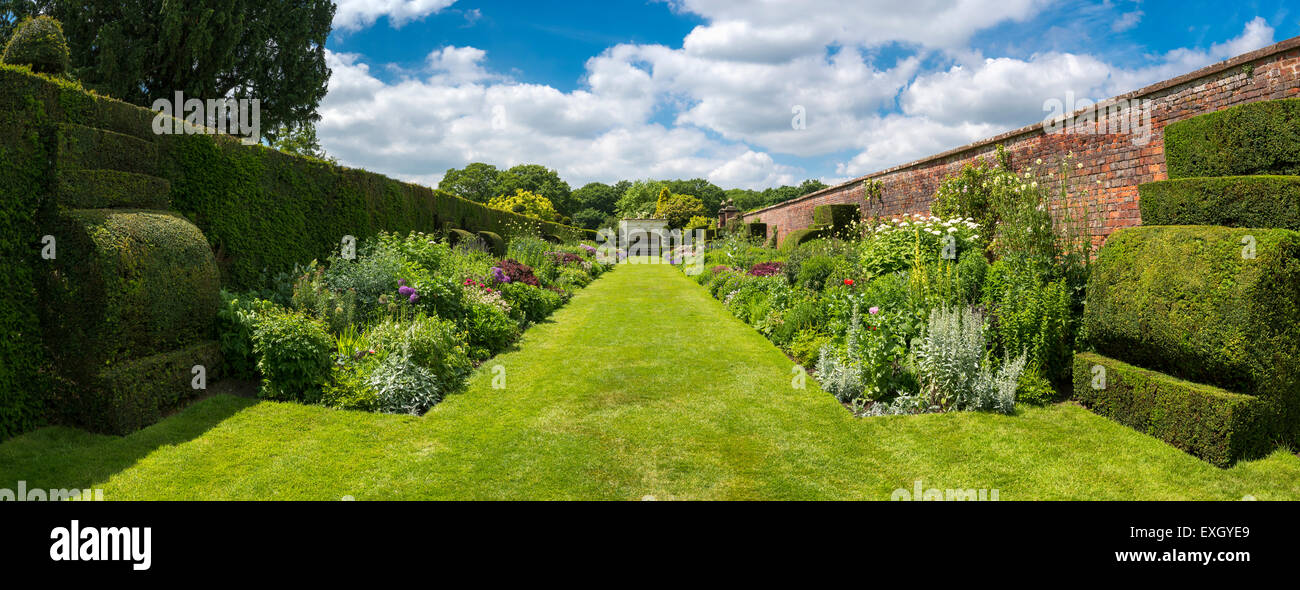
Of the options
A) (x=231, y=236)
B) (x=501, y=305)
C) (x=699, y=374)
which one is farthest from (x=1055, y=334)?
(x=231, y=236)

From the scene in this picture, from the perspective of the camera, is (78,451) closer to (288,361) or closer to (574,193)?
(288,361)

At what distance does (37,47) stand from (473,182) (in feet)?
226

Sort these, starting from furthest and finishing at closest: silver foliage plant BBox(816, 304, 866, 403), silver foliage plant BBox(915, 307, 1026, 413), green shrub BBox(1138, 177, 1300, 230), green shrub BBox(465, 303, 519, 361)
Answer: green shrub BBox(465, 303, 519, 361) → silver foliage plant BBox(816, 304, 866, 403) → silver foliage plant BBox(915, 307, 1026, 413) → green shrub BBox(1138, 177, 1300, 230)

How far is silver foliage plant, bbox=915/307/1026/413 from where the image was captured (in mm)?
5234

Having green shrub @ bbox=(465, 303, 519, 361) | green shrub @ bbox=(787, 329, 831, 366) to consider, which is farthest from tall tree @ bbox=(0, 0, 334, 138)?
green shrub @ bbox=(787, 329, 831, 366)

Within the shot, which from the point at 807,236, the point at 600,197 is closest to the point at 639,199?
the point at 600,197

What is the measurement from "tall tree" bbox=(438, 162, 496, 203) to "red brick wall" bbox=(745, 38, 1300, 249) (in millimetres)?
65003

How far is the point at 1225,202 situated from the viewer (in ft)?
15.4

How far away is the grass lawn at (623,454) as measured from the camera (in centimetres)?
375

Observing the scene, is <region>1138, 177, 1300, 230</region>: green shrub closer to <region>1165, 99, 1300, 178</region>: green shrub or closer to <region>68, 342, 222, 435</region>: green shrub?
<region>1165, 99, 1300, 178</region>: green shrub

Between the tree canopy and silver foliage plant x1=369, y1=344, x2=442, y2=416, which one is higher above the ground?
the tree canopy

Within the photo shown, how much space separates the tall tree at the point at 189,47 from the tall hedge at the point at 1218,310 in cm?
2042

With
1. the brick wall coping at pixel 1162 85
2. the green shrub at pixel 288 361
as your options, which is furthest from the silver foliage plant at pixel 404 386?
the brick wall coping at pixel 1162 85
